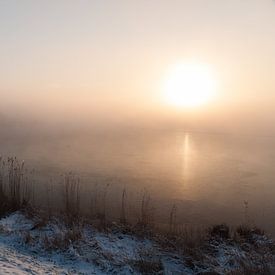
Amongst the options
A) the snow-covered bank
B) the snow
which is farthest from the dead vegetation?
the snow

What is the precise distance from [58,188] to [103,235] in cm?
867

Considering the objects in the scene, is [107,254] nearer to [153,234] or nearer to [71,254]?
[71,254]

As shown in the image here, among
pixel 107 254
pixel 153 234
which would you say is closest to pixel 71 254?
pixel 107 254

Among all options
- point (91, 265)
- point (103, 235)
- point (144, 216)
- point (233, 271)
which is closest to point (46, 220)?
point (103, 235)

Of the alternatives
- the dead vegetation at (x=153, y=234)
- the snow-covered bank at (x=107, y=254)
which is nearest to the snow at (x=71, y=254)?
the snow-covered bank at (x=107, y=254)

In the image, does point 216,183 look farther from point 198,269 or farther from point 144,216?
point 198,269

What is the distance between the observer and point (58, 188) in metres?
21.2

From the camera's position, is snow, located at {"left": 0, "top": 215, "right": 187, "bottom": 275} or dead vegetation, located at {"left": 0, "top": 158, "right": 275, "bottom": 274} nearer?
snow, located at {"left": 0, "top": 215, "right": 187, "bottom": 275}

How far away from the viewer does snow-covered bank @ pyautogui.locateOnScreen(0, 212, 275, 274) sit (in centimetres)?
924

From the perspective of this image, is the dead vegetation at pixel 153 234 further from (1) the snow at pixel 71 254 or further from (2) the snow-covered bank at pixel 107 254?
(1) the snow at pixel 71 254

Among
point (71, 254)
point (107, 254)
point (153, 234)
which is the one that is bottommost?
point (153, 234)

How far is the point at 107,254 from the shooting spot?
10648mm

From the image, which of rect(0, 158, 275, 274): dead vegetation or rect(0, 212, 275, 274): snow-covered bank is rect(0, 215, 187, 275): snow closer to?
rect(0, 212, 275, 274): snow-covered bank

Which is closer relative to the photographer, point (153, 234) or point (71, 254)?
point (71, 254)
